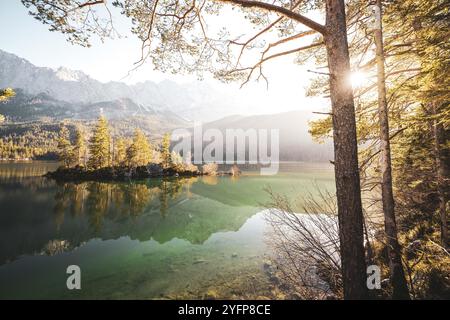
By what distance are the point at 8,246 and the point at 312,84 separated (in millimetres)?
14983

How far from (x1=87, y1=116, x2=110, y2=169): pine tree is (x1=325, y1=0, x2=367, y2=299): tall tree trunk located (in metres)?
46.8

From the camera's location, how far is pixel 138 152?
46.7 metres

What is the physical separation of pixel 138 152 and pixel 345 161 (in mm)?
47996

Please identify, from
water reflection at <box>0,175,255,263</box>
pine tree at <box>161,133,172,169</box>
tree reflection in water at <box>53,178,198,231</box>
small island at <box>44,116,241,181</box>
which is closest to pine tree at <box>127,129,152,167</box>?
small island at <box>44,116,241,181</box>

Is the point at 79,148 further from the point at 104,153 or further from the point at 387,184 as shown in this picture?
the point at 387,184

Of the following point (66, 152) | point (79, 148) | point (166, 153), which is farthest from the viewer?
point (166, 153)

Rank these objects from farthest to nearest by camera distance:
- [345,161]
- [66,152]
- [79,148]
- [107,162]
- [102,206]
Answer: [79,148] < [107,162] < [66,152] < [102,206] < [345,161]

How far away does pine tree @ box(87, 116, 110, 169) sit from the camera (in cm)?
4247

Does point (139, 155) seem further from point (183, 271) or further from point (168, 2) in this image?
point (168, 2)

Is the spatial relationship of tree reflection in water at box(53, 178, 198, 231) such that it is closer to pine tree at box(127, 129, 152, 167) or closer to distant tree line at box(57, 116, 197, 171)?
distant tree line at box(57, 116, 197, 171)

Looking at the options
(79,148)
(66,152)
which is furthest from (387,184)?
(79,148)
